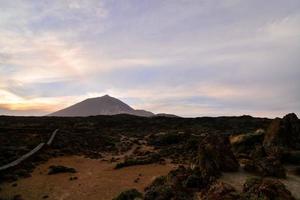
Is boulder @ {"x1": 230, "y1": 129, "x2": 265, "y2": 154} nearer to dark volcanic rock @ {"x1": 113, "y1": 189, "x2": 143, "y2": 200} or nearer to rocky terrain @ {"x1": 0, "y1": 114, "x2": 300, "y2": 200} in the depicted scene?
rocky terrain @ {"x1": 0, "y1": 114, "x2": 300, "y2": 200}

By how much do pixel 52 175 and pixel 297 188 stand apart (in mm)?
17431

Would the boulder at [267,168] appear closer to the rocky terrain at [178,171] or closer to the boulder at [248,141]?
the rocky terrain at [178,171]

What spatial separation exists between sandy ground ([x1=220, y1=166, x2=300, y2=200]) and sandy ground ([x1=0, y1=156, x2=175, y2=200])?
18.0ft

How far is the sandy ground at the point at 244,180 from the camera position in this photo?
15345mm

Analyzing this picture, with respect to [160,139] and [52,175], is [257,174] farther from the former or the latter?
[160,139]

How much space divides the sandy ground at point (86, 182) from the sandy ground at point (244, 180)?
5.48m

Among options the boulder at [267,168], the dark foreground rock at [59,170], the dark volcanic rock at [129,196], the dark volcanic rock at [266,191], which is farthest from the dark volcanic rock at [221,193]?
the dark foreground rock at [59,170]

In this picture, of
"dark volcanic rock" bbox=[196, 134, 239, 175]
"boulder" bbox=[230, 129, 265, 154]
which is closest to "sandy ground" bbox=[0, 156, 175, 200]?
"dark volcanic rock" bbox=[196, 134, 239, 175]

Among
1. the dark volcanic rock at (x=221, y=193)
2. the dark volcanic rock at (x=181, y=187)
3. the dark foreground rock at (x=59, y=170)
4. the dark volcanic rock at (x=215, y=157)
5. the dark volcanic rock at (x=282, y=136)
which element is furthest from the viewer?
the dark volcanic rock at (x=282, y=136)

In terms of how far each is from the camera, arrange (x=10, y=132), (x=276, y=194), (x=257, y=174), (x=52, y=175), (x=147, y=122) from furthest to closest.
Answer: (x=147, y=122) → (x=10, y=132) → (x=52, y=175) → (x=257, y=174) → (x=276, y=194)

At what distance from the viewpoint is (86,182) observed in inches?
874

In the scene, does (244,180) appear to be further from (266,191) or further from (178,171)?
(178,171)

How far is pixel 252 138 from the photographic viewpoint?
3250 centimetres

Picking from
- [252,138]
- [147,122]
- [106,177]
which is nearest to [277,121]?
[252,138]
